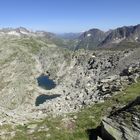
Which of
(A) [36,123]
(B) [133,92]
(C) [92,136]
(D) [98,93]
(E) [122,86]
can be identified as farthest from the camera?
(D) [98,93]

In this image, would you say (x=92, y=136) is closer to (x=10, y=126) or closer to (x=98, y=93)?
(x=10, y=126)

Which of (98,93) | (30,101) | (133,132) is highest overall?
(133,132)

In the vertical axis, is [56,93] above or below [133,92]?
below

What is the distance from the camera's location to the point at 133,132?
81.7 ft

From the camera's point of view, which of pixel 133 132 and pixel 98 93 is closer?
pixel 133 132

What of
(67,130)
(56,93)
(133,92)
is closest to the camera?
(67,130)

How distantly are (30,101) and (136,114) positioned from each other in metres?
169

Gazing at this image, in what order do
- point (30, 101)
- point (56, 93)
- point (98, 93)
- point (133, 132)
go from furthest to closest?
point (30, 101) < point (56, 93) < point (98, 93) < point (133, 132)

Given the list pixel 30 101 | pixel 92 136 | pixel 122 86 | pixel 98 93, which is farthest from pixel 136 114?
pixel 30 101

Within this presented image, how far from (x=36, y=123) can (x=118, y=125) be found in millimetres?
12589

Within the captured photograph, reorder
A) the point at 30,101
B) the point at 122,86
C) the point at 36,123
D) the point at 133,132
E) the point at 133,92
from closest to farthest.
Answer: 1. the point at 133,132
2. the point at 36,123
3. the point at 133,92
4. the point at 122,86
5. the point at 30,101

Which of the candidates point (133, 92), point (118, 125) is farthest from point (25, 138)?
point (133, 92)

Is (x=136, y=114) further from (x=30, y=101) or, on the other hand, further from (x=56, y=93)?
(x=30, y=101)

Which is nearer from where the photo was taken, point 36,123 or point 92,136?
point 92,136
